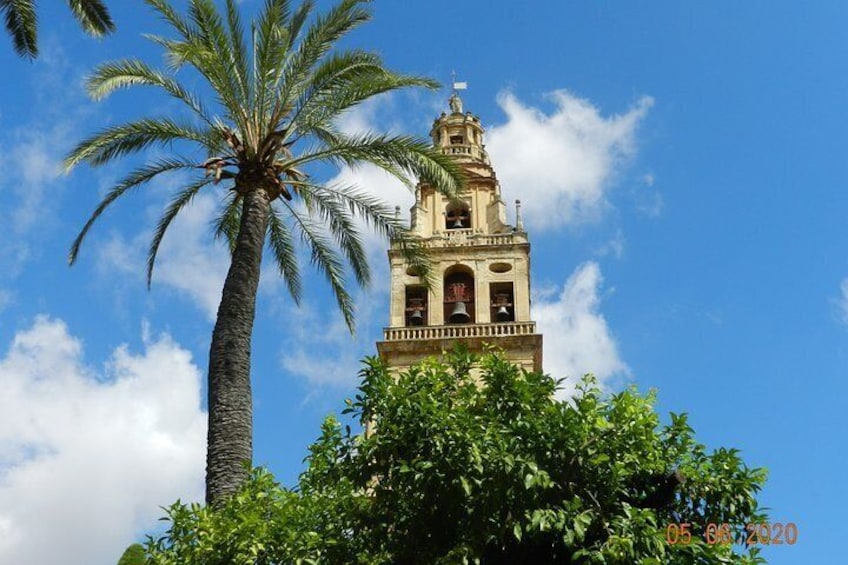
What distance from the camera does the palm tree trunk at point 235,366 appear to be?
13290 mm

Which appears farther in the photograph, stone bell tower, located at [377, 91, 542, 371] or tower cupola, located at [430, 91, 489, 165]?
tower cupola, located at [430, 91, 489, 165]

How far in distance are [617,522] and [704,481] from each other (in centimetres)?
156

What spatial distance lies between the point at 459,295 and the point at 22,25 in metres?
17.4

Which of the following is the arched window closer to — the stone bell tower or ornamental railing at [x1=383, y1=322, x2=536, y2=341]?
the stone bell tower

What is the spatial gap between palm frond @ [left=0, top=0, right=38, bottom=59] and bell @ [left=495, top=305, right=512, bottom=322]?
17.1 m

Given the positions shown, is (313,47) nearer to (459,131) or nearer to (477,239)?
(477,239)

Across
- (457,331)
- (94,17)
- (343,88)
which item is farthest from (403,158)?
(457,331)

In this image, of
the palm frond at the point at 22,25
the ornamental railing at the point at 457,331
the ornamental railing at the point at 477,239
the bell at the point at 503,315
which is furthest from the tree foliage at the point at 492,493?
the ornamental railing at the point at 477,239

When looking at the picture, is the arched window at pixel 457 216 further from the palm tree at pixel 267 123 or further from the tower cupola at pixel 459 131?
the palm tree at pixel 267 123

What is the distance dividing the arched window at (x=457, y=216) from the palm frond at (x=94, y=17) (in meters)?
17.8

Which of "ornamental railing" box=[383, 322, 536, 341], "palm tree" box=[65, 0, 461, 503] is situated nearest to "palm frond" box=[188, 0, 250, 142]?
"palm tree" box=[65, 0, 461, 503]

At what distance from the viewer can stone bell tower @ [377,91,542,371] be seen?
2944 cm

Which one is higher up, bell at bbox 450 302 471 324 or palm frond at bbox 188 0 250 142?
bell at bbox 450 302 471 324

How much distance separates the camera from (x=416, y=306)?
31.2 meters
